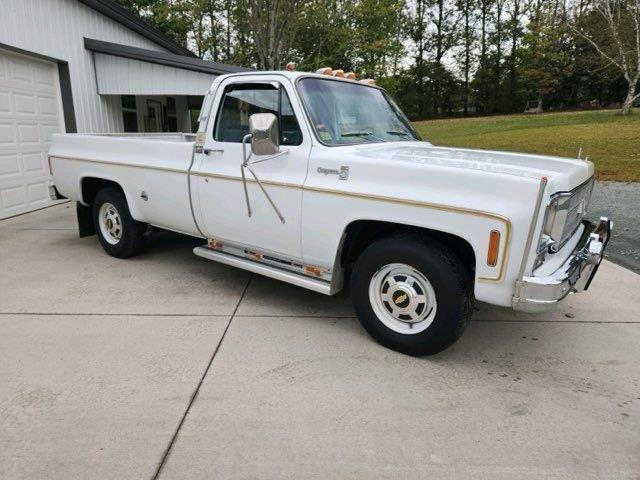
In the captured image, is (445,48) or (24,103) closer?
(24,103)

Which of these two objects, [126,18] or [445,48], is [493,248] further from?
[445,48]

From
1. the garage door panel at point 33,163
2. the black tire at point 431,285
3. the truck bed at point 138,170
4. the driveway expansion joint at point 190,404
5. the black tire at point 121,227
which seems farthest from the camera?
the garage door panel at point 33,163

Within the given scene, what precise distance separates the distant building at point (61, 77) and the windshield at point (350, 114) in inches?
260

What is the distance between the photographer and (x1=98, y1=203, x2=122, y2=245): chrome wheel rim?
229 inches

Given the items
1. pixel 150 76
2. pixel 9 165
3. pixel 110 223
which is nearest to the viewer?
pixel 110 223

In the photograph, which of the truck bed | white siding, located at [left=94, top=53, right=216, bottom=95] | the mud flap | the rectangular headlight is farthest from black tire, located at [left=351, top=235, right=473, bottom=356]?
white siding, located at [left=94, top=53, right=216, bottom=95]

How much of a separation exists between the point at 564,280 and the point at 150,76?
10241mm

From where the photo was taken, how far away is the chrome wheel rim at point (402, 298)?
3.45m

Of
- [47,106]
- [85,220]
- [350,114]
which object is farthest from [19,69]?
[350,114]

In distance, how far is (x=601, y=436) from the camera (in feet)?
8.98

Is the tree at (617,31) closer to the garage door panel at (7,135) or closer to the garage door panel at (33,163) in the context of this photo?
the garage door panel at (33,163)

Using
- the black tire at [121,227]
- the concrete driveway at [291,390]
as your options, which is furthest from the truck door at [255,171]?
the black tire at [121,227]

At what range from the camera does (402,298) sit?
11.5 ft

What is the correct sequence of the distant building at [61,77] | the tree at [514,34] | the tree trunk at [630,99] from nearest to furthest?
the distant building at [61,77]
the tree trunk at [630,99]
the tree at [514,34]
